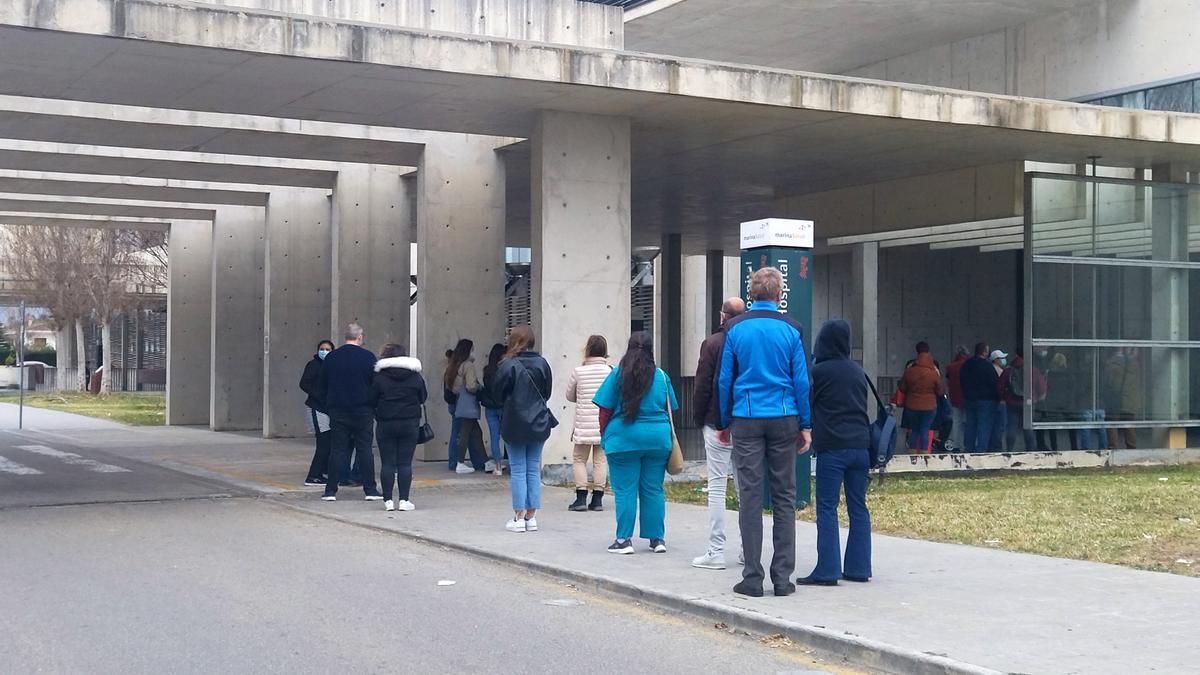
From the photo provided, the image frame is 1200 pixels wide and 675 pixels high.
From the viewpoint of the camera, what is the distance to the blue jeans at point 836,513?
8.95 m

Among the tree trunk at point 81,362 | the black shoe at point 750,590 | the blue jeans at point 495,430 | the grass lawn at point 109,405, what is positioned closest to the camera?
the black shoe at point 750,590

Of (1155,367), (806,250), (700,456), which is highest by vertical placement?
(806,250)

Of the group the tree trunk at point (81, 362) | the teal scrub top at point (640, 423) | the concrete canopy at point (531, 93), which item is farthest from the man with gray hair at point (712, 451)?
A: the tree trunk at point (81, 362)

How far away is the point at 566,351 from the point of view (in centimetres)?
1677

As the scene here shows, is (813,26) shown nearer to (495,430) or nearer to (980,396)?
(980,396)

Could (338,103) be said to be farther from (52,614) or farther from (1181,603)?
(1181,603)

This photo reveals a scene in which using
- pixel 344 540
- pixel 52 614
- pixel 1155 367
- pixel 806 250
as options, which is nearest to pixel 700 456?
pixel 1155 367

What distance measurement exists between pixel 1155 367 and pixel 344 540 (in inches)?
567

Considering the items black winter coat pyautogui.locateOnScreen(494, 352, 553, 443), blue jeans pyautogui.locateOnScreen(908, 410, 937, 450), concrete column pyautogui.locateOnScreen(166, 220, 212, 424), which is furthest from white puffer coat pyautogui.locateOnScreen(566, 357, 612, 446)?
concrete column pyautogui.locateOnScreen(166, 220, 212, 424)

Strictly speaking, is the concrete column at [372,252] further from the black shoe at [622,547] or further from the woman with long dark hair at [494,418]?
the black shoe at [622,547]

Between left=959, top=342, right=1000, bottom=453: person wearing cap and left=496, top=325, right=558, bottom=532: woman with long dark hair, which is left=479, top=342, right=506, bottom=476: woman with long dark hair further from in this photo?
left=959, top=342, right=1000, bottom=453: person wearing cap

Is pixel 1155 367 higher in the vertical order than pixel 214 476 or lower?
higher

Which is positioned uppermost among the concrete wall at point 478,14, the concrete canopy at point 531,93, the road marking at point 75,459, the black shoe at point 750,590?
the concrete wall at point 478,14

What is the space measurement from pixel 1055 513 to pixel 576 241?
674 cm
